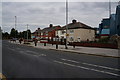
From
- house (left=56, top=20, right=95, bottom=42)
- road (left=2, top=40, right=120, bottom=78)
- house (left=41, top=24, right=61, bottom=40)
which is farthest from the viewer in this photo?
house (left=41, top=24, right=61, bottom=40)

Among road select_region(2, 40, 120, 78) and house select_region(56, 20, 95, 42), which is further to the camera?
house select_region(56, 20, 95, 42)

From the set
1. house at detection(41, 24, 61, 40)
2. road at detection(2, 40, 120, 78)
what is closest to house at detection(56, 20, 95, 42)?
house at detection(41, 24, 61, 40)

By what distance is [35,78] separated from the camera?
24.0ft

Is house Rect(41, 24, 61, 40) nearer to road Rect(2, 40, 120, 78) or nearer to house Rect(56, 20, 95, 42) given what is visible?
house Rect(56, 20, 95, 42)

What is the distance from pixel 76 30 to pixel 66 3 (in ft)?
97.4

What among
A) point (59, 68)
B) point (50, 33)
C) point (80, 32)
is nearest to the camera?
point (59, 68)

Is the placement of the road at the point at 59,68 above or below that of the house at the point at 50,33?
below

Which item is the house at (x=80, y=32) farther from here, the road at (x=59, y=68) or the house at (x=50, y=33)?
the road at (x=59, y=68)

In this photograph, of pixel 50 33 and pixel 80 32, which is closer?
pixel 80 32

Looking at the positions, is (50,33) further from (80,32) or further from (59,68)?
(59,68)

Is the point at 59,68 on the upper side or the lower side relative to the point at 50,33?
lower

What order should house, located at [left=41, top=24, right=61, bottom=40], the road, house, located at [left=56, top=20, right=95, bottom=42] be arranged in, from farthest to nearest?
1. house, located at [left=41, top=24, right=61, bottom=40]
2. house, located at [left=56, top=20, right=95, bottom=42]
3. the road

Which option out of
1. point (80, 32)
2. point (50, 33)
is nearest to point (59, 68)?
point (80, 32)

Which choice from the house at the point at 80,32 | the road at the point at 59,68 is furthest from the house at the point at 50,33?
the road at the point at 59,68
